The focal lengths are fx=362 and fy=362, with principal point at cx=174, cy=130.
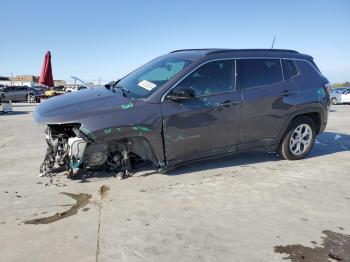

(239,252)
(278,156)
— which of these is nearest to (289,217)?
(239,252)

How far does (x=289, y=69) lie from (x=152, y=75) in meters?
2.39

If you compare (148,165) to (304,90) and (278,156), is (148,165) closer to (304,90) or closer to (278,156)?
(278,156)

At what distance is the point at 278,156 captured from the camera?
6402 mm

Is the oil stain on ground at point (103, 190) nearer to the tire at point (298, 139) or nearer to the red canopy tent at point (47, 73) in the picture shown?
the tire at point (298, 139)

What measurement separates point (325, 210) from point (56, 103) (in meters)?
3.67

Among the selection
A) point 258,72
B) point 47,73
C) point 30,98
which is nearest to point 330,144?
point 258,72

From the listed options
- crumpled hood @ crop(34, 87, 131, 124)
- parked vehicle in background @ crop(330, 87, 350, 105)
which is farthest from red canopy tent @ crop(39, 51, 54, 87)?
parked vehicle in background @ crop(330, 87, 350, 105)

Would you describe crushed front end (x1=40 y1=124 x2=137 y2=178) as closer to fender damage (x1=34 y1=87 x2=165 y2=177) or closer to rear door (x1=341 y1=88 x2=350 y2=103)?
fender damage (x1=34 y1=87 x2=165 y2=177)

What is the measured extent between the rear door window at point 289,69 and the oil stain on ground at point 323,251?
131 inches

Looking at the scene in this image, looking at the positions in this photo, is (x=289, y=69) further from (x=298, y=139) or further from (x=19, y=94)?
(x=19, y=94)

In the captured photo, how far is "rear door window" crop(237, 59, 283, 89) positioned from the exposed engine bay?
1.90m

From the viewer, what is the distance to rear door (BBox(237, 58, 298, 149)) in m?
5.60

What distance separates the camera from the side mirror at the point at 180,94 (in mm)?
4934

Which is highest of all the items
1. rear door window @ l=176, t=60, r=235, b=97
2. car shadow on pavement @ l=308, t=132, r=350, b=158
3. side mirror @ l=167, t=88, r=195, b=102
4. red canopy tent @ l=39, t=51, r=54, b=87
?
red canopy tent @ l=39, t=51, r=54, b=87
